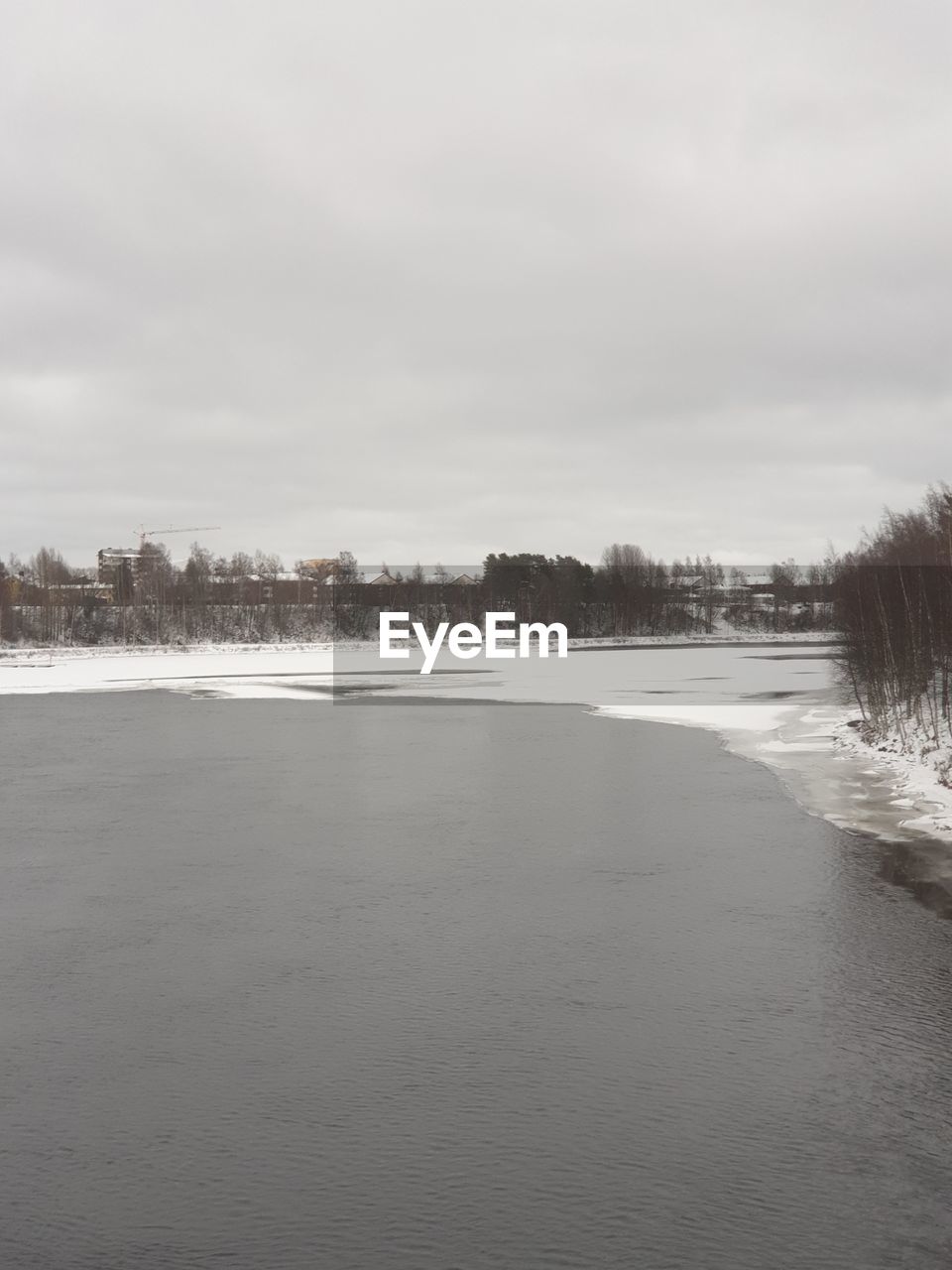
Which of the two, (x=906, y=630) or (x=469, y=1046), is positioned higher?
(x=906, y=630)

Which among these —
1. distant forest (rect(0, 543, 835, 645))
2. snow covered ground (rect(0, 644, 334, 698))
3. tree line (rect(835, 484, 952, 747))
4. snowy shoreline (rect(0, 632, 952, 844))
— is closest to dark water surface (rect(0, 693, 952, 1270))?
snowy shoreline (rect(0, 632, 952, 844))

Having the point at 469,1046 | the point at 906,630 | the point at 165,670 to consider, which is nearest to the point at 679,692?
the point at 906,630

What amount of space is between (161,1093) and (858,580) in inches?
877

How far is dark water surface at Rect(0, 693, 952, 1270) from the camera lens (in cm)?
453

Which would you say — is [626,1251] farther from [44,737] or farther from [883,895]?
[44,737]

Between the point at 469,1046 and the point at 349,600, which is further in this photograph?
the point at 349,600


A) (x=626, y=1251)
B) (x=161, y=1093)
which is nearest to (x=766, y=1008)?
(x=626, y=1251)

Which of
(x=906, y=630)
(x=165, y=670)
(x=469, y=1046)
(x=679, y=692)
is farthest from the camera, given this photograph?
(x=165, y=670)

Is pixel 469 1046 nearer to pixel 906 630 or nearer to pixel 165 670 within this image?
pixel 906 630

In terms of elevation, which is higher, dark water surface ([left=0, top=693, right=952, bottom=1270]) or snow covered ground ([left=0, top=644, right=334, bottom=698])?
snow covered ground ([left=0, top=644, right=334, bottom=698])

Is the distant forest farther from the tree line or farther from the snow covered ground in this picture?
the tree line

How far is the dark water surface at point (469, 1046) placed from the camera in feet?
14.9

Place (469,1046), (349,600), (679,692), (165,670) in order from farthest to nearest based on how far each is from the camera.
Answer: (349,600), (165,670), (679,692), (469,1046)

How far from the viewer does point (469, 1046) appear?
21.3 ft
